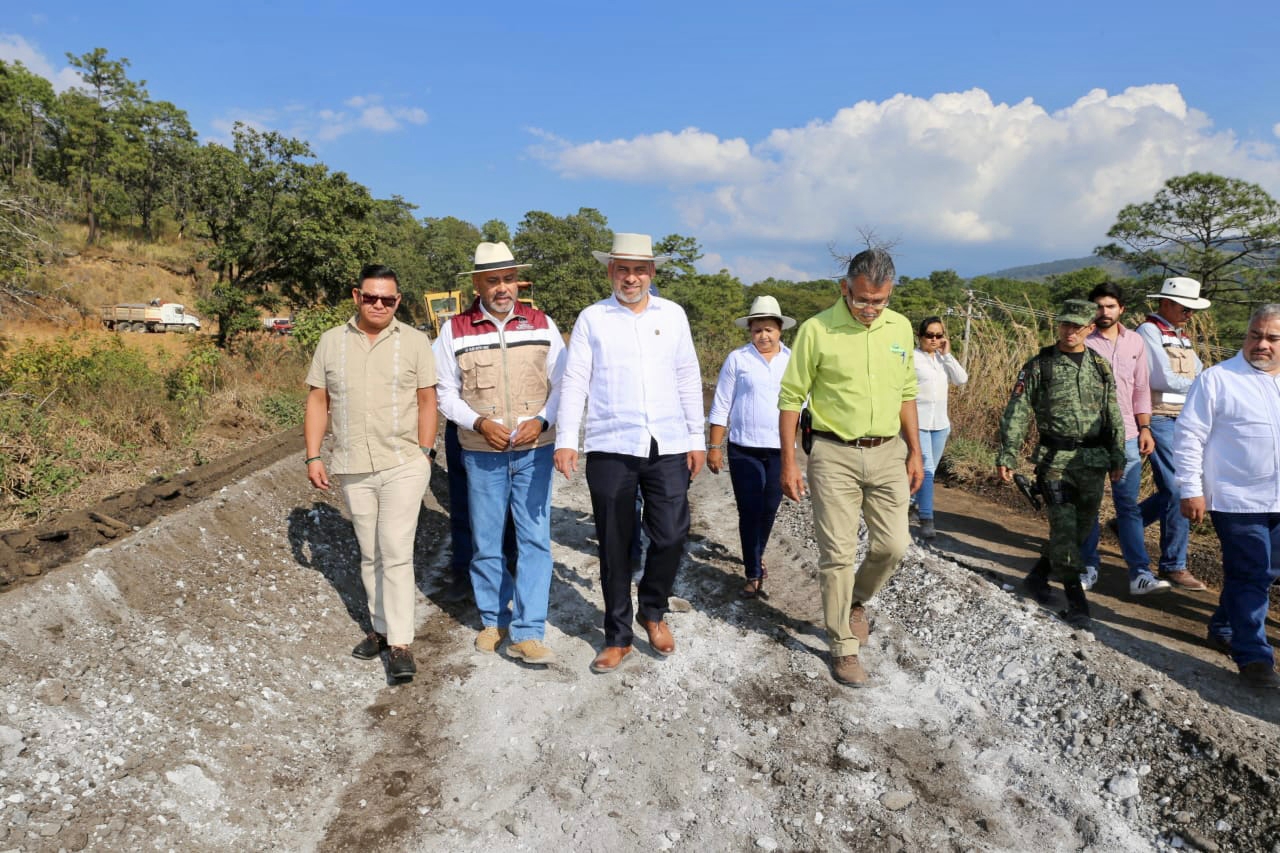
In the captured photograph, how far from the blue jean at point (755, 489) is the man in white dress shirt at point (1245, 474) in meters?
2.21

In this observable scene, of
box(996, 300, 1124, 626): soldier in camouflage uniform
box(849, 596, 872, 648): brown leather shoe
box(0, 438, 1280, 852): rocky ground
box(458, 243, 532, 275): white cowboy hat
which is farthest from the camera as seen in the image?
box(996, 300, 1124, 626): soldier in camouflage uniform

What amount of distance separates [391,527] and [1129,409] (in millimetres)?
4616

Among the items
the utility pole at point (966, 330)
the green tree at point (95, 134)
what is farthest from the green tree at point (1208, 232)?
the green tree at point (95, 134)

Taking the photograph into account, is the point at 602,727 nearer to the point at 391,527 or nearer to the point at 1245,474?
the point at 391,527

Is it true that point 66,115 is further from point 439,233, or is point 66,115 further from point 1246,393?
point 1246,393

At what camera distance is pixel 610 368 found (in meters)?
3.88

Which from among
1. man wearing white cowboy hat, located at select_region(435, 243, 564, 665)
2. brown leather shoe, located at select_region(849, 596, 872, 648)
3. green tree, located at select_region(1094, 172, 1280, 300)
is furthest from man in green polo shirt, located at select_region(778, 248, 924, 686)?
green tree, located at select_region(1094, 172, 1280, 300)

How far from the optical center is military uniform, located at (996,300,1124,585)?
451 cm

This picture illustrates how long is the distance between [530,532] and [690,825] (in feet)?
5.99

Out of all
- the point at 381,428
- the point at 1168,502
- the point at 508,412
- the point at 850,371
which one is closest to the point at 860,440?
the point at 850,371

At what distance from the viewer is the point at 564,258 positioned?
49344 mm

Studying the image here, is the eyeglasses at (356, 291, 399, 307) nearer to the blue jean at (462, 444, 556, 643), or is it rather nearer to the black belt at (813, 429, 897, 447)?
the blue jean at (462, 444, 556, 643)

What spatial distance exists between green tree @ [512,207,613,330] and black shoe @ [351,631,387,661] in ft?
118

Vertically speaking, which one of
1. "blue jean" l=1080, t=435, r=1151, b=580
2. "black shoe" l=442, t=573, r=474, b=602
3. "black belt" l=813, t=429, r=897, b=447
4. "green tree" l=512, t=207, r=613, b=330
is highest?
"green tree" l=512, t=207, r=613, b=330
